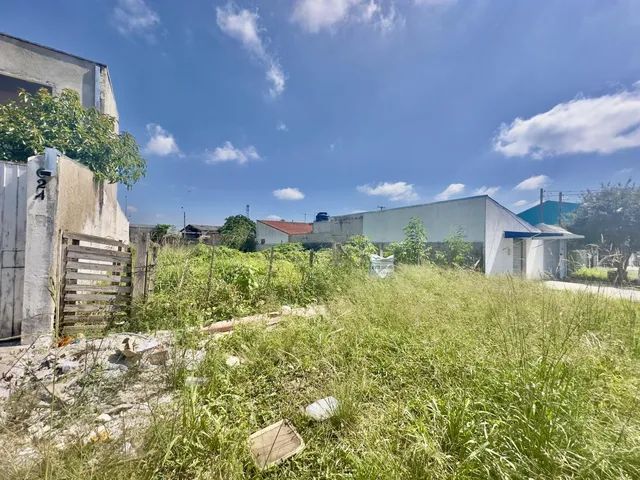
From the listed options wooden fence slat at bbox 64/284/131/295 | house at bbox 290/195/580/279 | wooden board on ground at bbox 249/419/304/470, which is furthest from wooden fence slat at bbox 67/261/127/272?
house at bbox 290/195/580/279

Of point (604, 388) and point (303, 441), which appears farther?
point (604, 388)

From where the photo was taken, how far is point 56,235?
11.9 ft

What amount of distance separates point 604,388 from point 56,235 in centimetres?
633

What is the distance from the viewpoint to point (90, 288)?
154 inches

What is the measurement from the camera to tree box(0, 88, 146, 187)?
15.5ft

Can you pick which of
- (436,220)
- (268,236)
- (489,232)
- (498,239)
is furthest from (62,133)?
(268,236)

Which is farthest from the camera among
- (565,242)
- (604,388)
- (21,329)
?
(565,242)

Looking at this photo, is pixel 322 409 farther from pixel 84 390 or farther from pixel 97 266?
pixel 97 266

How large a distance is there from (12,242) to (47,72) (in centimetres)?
564

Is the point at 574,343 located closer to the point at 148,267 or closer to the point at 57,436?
the point at 57,436

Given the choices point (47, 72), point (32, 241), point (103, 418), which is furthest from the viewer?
point (47, 72)

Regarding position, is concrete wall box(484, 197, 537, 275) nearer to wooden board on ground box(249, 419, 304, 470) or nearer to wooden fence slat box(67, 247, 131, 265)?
wooden board on ground box(249, 419, 304, 470)

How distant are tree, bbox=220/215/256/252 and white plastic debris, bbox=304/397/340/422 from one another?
71.2ft

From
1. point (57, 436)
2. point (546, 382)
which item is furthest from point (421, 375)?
point (57, 436)
